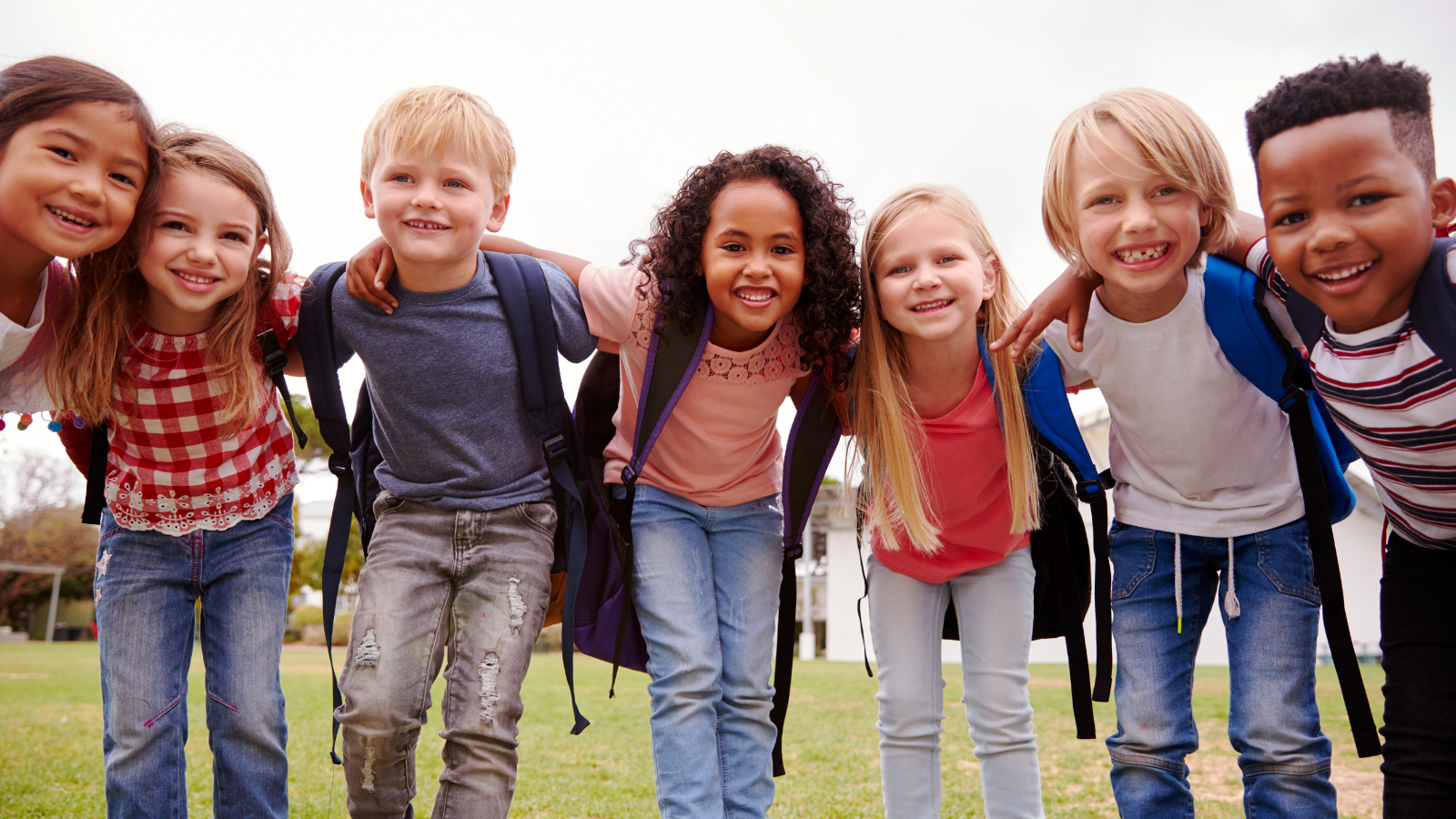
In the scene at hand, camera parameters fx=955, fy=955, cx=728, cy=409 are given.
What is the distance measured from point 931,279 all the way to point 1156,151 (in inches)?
28.1

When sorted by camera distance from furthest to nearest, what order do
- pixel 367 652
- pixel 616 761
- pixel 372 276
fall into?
pixel 616 761, pixel 372 276, pixel 367 652

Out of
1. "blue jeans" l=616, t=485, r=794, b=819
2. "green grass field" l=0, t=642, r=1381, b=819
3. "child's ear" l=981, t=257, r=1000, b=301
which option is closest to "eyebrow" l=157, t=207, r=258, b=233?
"blue jeans" l=616, t=485, r=794, b=819

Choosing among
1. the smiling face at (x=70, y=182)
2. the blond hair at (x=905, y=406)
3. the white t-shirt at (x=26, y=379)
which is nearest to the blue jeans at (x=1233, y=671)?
the blond hair at (x=905, y=406)

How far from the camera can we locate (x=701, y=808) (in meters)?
2.63

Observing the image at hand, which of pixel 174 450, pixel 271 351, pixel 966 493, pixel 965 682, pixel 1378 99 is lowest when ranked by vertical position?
pixel 965 682

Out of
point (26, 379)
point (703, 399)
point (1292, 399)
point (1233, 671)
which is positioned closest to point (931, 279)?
point (703, 399)

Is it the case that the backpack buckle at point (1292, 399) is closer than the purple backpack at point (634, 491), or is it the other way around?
the backpack buckle at point (1292, 399)

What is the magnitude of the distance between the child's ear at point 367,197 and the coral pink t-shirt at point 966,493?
1.85 metres

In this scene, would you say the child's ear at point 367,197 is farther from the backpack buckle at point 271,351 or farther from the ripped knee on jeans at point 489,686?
the ripped knee on jeans at point 489,686

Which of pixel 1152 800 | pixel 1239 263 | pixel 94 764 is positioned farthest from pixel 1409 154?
pixel 94 764

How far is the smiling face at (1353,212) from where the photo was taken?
6.72 ft

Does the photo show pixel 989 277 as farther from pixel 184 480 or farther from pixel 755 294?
pixel 184 480

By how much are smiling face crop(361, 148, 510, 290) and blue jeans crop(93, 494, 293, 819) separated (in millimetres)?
939

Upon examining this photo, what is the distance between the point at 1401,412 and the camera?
2156 mm
